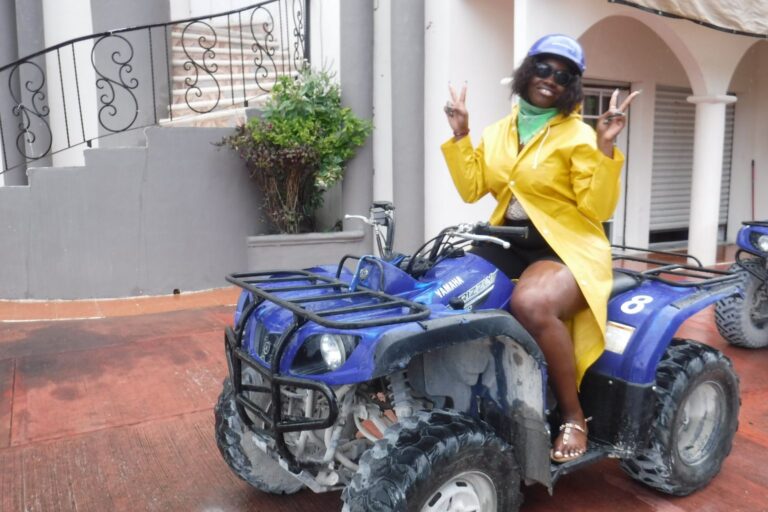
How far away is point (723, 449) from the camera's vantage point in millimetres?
3389

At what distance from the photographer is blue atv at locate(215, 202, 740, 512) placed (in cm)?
230

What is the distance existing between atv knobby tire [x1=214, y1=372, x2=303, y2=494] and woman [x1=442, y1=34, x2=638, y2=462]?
4.29ft

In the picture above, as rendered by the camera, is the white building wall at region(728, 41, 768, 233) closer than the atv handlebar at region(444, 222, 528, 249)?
No

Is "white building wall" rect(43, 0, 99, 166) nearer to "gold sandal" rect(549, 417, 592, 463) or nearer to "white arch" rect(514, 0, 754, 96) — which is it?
"white arch" rect(514, 0, 754, 96)

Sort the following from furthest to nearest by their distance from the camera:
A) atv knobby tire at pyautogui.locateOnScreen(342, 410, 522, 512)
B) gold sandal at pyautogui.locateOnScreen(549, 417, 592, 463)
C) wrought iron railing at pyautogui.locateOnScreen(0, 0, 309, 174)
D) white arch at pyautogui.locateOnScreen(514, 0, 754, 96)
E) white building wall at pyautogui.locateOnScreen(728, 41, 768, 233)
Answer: white building wall at pyautogui.locateOnScreen(728, 41, 768, 233)
wrought iron railing at pyautogui.locateOnScreen(0, 0, 309, 174)
white arch at pyautogui.locateOnScreen(514, 0, 754, 96)
gold sandal at pyautogui.locateOnScreen(549, 417, 592, 463)
atv knobby tire at pyautogui.locateOnScreen(342, 410, 522, 512)

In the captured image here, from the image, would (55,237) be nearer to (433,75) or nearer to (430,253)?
(433,75)

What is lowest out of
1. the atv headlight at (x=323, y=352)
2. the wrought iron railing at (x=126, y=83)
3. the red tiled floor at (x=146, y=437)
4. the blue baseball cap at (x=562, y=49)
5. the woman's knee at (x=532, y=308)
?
the red tiled floor at (x=146, y=437)

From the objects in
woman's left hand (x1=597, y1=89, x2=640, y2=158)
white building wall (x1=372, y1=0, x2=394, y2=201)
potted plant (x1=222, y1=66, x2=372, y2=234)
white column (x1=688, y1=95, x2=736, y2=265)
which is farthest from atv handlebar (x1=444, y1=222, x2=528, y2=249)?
white column (x1=688, y1=95, x2=736, y2=265)

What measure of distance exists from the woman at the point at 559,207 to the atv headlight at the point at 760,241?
306 centimetres

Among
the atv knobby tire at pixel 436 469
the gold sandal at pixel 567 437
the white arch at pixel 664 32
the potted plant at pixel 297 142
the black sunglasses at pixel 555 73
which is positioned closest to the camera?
the atv knobby tire at pixel 436 469

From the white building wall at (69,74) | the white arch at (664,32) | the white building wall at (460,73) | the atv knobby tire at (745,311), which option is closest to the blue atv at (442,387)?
the atv knobby tire at (745,311)

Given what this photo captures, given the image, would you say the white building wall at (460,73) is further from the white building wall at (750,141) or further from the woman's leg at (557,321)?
the white building wall at (750,141)

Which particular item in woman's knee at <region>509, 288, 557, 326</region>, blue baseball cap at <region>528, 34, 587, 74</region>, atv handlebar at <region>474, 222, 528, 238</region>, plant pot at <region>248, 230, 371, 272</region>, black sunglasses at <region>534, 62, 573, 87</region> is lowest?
plant pot at <region>248, 230, 371, 272</region>

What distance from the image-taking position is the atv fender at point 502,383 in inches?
104
